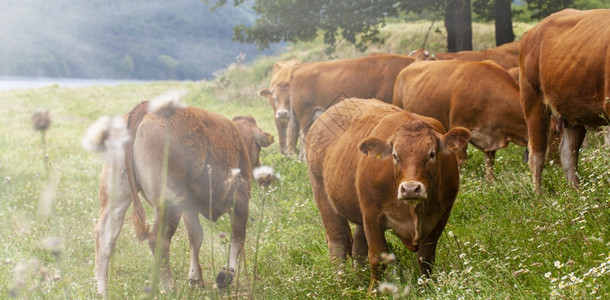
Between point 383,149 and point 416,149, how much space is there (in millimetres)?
290

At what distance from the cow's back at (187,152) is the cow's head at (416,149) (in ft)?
5.83

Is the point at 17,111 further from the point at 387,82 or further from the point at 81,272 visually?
the point at 81,272

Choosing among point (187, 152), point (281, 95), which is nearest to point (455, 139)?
point (187, 152)

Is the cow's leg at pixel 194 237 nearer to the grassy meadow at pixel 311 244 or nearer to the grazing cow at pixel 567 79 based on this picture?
the grassy meadow at pixel 311 244

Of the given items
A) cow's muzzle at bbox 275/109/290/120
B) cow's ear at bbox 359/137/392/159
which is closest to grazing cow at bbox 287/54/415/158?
cow's muzzle at bbox 275/109/290/120

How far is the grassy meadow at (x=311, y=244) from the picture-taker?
410 centimetres

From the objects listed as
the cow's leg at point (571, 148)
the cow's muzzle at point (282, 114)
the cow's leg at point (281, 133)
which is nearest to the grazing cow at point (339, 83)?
the cow's muzzle at point (282, 114)

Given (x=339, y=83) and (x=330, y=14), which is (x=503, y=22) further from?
(x=339, y=83)

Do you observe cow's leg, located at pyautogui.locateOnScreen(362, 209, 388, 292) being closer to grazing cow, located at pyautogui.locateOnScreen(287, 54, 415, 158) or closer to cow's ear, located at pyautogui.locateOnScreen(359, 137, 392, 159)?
cow's ear, located at pyautogui.locateOnScreen(359, 137, 392, 159)

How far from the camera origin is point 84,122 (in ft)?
75.1

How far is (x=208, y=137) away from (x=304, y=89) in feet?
24.3

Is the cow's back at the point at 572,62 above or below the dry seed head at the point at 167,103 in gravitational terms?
below

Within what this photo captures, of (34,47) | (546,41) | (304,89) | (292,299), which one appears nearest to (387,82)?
(304,89)

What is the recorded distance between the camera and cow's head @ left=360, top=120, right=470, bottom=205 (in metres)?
4.61
